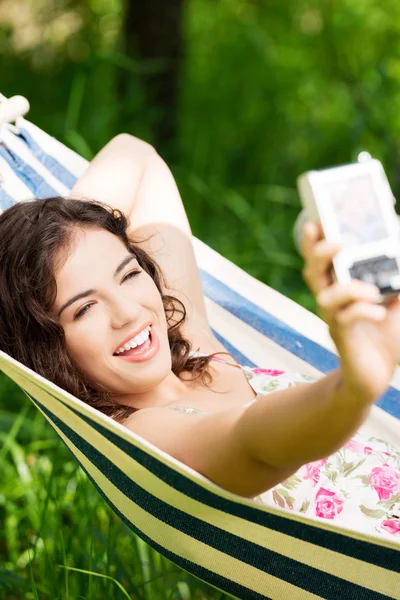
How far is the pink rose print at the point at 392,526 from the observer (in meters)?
1.52

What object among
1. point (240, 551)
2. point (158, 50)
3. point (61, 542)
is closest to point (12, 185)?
point (61, 542)

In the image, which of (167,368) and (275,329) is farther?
(275,329)

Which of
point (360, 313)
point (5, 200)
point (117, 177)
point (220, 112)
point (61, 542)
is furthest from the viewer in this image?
point (220, 112)

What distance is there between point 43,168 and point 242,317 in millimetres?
575

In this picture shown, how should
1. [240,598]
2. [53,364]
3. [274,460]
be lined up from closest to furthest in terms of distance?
[274,460] < [240,598] < [53,364]

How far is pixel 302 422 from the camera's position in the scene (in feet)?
3.42

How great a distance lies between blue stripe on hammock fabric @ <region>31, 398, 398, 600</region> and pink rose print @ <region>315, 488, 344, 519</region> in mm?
204

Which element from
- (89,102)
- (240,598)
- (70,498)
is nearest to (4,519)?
(70,498)

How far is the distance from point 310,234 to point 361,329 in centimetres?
12

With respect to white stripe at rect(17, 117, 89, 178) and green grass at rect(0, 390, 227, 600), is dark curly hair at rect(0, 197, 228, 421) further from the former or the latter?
white stripe at rect(17, 117, 89, 178)

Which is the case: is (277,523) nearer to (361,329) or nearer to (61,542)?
(361,329)

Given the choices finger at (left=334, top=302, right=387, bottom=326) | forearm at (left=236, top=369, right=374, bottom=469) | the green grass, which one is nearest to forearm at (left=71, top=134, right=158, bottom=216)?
the green grass

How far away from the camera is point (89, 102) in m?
3.91

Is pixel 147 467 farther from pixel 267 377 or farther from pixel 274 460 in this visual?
pixel 267 377
